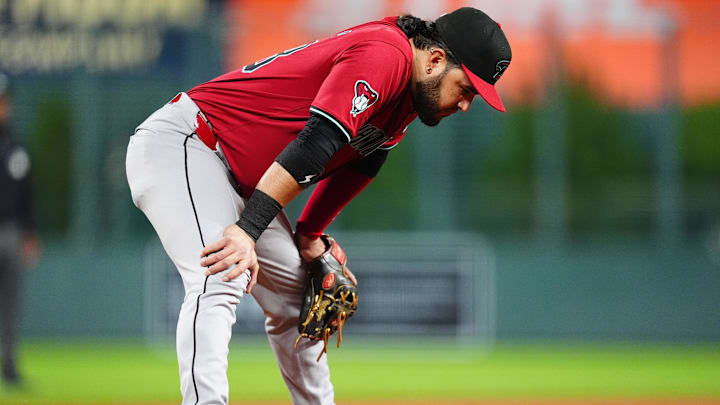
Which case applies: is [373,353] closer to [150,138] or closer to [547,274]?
[547,274]

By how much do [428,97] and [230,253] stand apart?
2.72ft

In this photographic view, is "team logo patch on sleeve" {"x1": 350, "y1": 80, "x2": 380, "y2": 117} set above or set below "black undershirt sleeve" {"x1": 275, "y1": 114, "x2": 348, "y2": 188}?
above

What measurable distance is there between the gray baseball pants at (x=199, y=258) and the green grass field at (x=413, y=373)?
2.62m

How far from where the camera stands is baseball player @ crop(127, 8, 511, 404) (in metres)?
2.62

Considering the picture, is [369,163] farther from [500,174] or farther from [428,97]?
[500,174]

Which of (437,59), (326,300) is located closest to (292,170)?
(437,59)

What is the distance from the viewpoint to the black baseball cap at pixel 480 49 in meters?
2.77

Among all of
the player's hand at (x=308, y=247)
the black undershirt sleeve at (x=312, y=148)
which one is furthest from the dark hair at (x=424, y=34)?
the player's hand at (x=308, y=247)

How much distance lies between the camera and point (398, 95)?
2.83m

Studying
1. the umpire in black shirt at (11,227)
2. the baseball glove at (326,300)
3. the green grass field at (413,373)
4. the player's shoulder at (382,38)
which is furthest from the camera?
the umpire in black shirt at (11,227)

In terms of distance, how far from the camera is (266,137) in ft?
9.56

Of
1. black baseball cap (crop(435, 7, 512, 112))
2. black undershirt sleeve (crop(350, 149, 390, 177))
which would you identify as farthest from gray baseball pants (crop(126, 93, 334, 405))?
black baseball cap (crop(435, 7, 512, 112))

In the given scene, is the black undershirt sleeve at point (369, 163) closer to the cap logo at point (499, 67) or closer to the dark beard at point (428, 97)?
the dark beard at point (428, 97)

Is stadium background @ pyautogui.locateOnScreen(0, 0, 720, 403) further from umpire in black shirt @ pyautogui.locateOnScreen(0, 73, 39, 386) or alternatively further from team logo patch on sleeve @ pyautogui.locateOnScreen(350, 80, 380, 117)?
team logo patch on sleeve @ pyautogui.locateOnScreen(350, 80, 380, 117)
